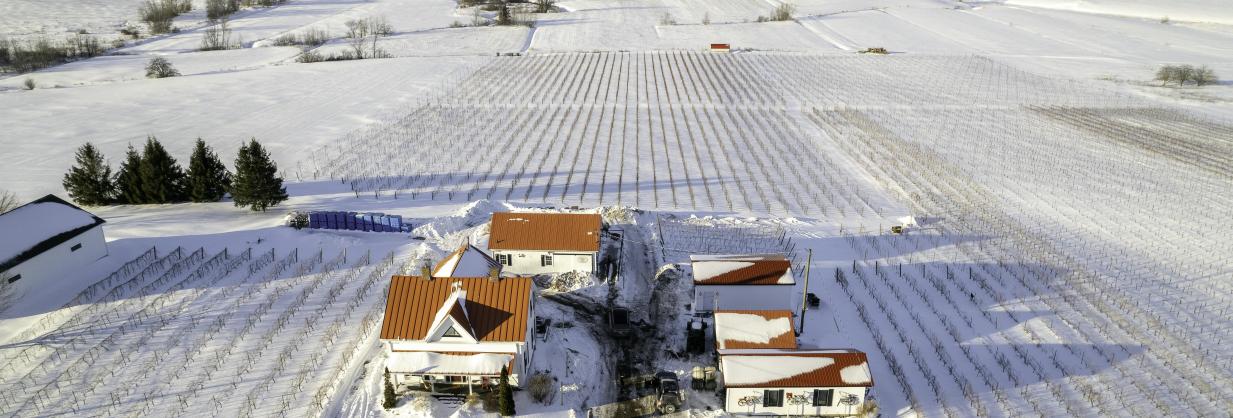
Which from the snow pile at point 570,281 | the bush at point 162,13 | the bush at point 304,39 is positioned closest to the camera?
the snow pile at point 570,281

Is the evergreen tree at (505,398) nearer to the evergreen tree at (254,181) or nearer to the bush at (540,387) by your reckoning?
the bush at (540,387)

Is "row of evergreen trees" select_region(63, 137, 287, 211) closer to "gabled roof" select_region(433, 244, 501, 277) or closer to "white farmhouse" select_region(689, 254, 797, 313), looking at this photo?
"gabled roof" select_region(433, 244, 501, 277)

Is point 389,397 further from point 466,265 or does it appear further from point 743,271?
point 743,271

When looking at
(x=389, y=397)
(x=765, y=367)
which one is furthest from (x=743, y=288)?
(x=389, y=397)

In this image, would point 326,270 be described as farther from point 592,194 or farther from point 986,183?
point 986,183

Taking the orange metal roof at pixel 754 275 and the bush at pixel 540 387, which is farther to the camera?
the orange metal roof at pixel 754 275

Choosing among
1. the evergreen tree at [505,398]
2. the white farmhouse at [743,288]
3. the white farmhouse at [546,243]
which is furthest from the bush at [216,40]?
the evergreen tree at [505,398]
